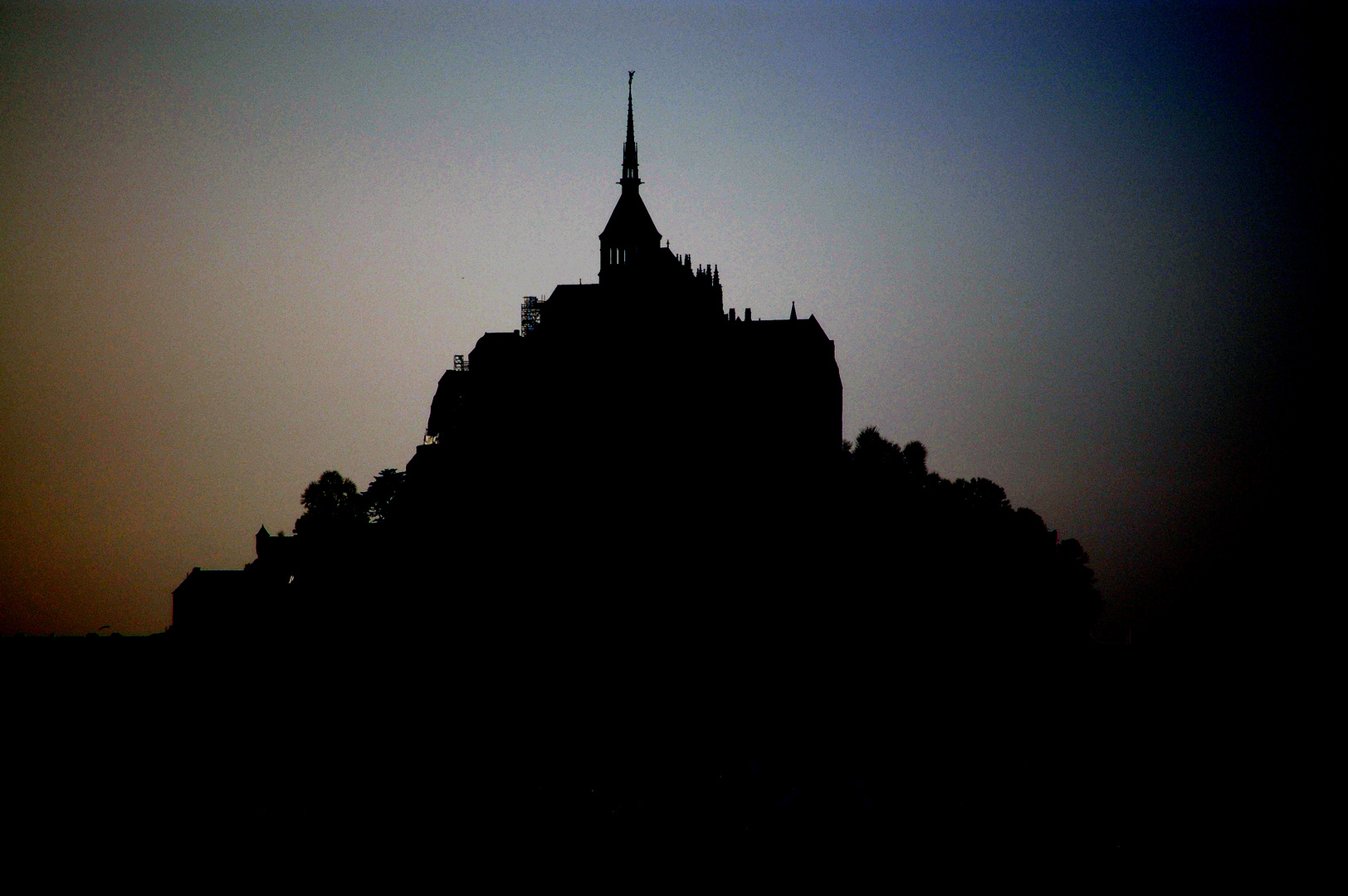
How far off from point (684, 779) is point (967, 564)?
45277mm

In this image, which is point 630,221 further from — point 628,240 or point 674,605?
point 674,605

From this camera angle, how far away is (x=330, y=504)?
14075cm

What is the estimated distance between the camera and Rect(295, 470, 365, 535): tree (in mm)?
126875

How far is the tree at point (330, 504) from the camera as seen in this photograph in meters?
127

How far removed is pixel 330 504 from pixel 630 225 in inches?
2006

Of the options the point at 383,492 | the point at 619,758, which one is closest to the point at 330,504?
the point at 383,492

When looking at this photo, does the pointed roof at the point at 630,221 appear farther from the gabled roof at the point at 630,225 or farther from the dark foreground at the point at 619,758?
the dark foreground at the point at 619,758

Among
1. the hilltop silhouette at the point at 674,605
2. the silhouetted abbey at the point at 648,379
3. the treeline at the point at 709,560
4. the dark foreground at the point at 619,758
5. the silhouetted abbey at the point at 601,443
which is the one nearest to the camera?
the dark foreground at the point at 619,758

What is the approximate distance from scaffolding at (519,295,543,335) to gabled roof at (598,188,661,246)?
1083 cm

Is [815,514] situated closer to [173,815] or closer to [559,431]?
[559,431]

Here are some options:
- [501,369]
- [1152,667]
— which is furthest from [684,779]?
[501,369]

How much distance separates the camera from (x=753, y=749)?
64375 millimetres

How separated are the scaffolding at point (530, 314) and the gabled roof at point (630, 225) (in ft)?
35.5

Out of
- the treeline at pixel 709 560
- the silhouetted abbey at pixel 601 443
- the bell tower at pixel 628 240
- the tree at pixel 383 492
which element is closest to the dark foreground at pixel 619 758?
the treeline at pixel 709 560
